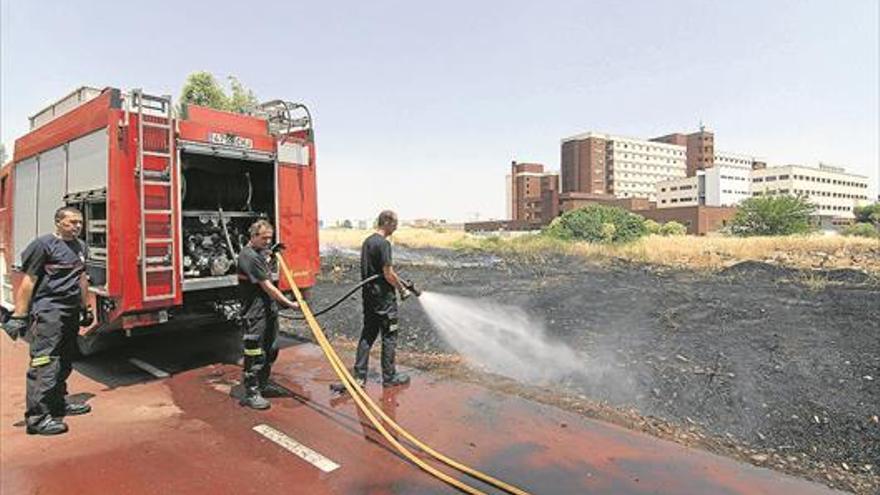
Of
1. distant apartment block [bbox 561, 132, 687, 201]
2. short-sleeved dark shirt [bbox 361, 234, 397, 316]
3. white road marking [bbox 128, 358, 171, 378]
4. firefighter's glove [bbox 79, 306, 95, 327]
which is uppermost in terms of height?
distant apartment block [bbox 561, 132, 687, 201]

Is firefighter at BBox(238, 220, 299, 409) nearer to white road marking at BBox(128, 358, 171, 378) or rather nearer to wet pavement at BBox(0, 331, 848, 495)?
wet pavement at BBox(0, 331, 848, 495)

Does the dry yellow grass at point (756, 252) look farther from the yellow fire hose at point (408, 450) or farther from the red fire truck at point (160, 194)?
the yellow fire hose at point (408, 450)

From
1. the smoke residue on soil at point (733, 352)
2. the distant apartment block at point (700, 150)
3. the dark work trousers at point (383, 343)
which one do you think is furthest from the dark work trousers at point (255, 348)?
the distant apartment block at point (700, 150)

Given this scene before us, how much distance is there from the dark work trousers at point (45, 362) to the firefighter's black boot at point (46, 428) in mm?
34

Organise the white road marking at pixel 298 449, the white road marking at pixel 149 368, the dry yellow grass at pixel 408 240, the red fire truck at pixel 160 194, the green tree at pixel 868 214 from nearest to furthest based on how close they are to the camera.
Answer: the white road marking at pixel 298 449, the red fire truck at pixel 160 194, the white road marking at pixel 149 368, the dry yellow grass at pixel 408 240, the green tree at pixel 868 214

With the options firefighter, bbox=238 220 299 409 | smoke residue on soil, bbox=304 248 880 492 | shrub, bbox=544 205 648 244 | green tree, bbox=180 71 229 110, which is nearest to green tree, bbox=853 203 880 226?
shrub, bbox=544 205 648 244

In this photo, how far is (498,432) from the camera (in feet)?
14.2

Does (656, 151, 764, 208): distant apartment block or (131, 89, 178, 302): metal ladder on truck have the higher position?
Answer: (656, 151, 764, 208): distant apartment block

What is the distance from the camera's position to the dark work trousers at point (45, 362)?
4.37 meters

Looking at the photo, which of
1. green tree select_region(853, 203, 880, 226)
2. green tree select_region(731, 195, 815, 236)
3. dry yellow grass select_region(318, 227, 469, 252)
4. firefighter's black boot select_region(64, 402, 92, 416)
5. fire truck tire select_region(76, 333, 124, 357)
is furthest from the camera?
green tree select_region(853, 203, 880, 226)

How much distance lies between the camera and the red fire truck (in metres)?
5.27

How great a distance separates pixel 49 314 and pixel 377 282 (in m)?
2.83

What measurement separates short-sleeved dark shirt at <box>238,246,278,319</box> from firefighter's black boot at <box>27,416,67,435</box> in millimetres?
1660

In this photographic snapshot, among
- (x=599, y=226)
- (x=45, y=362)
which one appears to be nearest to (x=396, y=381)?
(x=45, y=362)
